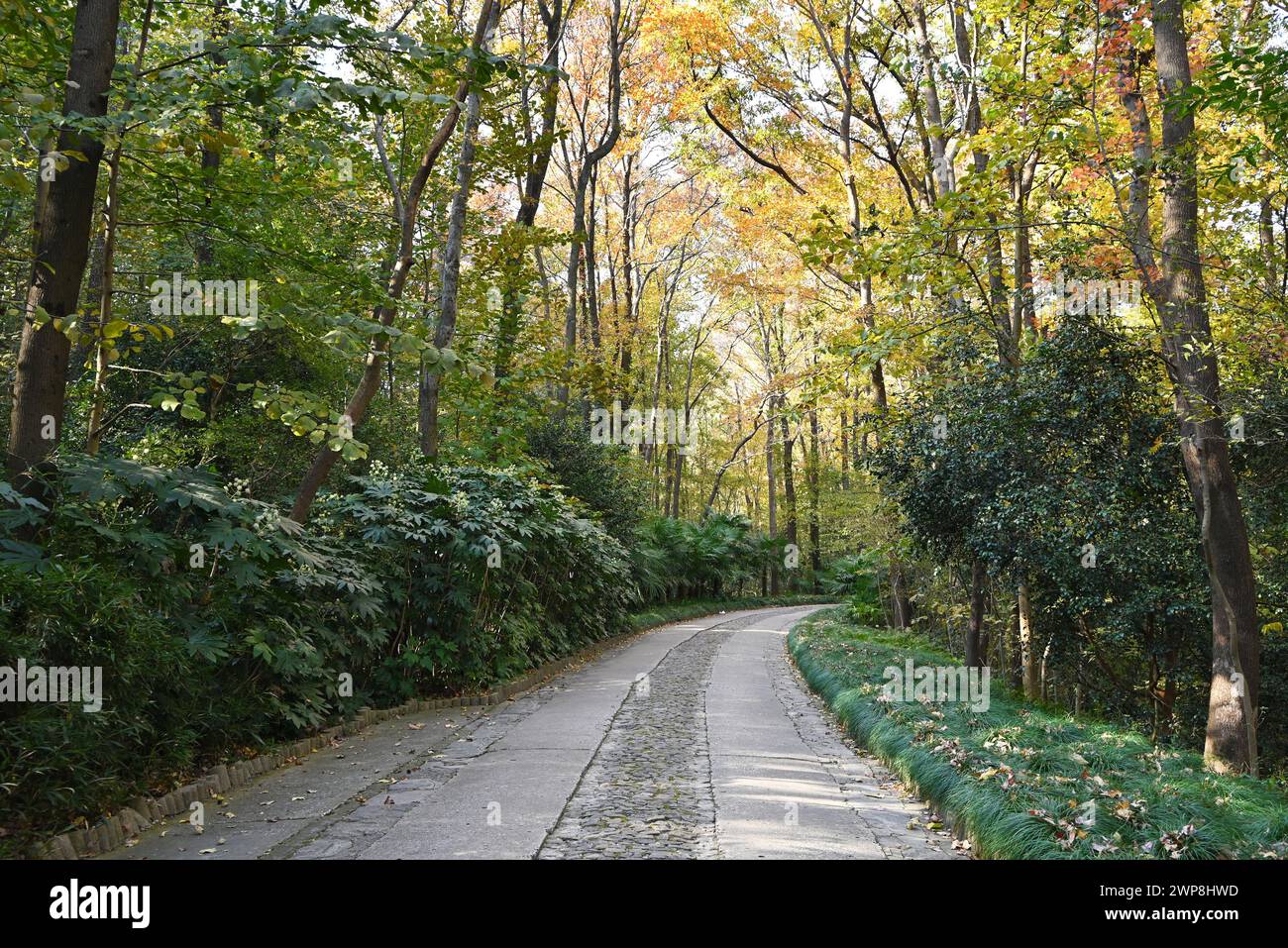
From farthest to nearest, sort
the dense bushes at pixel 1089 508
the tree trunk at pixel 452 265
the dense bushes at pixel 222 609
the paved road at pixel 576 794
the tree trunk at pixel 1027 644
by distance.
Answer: the tree trunk at pixel 452 265 → the tree trunk at pixel 1027 644 → the dense bushes at pixel 1089 508 → the paved road at pixel 576 794 → the dense bushes at pixel 222 609

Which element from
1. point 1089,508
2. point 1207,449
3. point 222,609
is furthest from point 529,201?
point 1207,449

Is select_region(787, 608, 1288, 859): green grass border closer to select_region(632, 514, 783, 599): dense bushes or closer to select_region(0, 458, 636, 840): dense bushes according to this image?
select_region(0, 458, 636, 840): dense bushes

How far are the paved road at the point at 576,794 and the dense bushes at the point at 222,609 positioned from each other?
1.66 feet

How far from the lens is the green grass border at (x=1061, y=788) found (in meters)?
4.28

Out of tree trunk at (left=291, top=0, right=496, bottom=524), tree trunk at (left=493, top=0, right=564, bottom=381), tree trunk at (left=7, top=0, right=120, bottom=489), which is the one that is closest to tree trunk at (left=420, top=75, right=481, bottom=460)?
tree trunk at (left=493, top=0, right=564, bottom=381)

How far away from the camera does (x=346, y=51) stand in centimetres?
500

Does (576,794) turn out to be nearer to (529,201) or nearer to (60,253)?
(60,253)

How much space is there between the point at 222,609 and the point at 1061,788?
5.62 m

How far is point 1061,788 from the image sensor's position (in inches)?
203

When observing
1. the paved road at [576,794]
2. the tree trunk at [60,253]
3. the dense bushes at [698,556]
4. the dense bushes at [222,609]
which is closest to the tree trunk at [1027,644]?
the paved road at [576,794]

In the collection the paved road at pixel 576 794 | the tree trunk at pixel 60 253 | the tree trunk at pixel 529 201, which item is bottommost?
the paved road at pixel 576 794

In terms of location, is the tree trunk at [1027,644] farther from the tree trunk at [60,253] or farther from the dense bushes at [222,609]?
the tree trunk at [60,253]

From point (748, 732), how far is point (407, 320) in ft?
17.2
